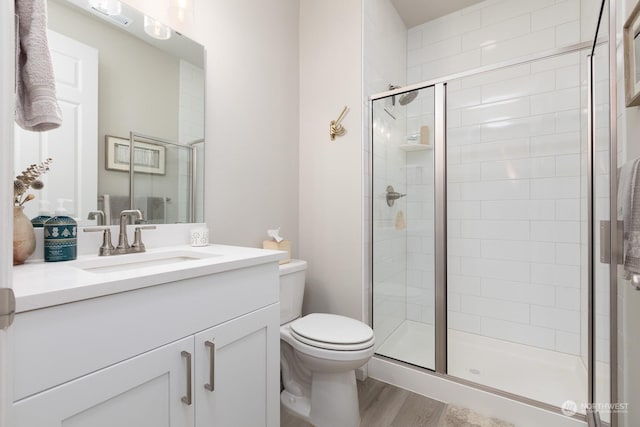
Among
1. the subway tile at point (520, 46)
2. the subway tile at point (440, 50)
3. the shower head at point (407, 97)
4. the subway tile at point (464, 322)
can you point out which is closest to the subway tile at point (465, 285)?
the subway tile at point (464, 322)

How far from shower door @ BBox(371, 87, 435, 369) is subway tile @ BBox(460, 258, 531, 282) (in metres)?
0.57

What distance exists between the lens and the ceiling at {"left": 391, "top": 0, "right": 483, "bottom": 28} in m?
2.27

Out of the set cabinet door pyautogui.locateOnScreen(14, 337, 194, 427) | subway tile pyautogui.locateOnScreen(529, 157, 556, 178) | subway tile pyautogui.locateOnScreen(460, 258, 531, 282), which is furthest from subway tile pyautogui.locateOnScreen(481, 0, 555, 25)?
cabinet door pyautogui.locateOnScreen(14, 337, 194, 427)

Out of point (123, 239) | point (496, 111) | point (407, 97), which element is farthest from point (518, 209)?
point (123, 239)

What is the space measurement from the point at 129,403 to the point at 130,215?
0.73 meters

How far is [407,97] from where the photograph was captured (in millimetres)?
1904

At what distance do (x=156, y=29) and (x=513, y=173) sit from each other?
229 cm

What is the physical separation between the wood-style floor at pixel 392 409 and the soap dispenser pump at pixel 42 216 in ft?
4.36

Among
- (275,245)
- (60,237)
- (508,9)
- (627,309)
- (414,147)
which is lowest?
(627,309)

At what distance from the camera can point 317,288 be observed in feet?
6.68

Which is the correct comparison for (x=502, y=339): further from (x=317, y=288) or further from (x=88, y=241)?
(x=88, y=241)

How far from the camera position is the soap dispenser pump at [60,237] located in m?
0.96

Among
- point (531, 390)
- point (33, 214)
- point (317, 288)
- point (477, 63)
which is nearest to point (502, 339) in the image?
point (531, 390)

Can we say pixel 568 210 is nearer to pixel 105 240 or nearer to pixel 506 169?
pixel 506 169
